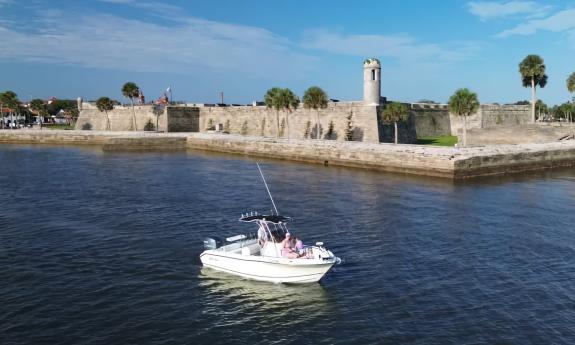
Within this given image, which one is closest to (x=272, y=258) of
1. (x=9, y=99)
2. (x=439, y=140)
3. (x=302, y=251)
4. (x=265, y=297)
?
(x=302, y=251)

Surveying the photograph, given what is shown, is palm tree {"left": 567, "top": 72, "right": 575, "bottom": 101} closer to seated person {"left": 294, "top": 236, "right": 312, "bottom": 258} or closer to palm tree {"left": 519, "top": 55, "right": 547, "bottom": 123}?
palm tree {"left": 519, "top": 55, "right": 547, "bottom": 123}

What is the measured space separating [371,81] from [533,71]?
786 inches

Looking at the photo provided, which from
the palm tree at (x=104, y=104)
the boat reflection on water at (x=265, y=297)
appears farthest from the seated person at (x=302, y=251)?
the palm tree at (x=104, y=104)

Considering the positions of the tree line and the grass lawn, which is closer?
the grass lawn

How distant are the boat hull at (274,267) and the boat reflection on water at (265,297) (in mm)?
212

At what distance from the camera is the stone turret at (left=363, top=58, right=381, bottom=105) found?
58438 mm

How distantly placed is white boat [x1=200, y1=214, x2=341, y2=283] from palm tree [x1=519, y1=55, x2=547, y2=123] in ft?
176

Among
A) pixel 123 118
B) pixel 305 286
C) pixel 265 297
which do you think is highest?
pixel 123 118

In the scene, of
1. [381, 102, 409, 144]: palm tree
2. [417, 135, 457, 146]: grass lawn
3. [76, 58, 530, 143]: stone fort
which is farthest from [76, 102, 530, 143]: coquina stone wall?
[381, 102, 409, 144]: palm tree

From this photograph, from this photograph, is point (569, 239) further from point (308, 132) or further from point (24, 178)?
point (308, 132)

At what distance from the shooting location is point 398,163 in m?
45.1

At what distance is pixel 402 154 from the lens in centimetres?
4516

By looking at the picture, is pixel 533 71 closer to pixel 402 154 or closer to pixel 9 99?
pixel 402 154

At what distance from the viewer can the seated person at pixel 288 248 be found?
1731cm
